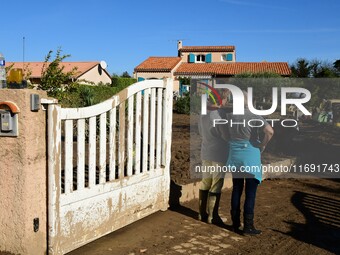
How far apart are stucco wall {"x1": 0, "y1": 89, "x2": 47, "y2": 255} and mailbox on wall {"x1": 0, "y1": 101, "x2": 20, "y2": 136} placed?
0.14 feet

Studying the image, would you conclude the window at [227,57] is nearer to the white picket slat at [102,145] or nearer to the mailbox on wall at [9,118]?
the white picket slat at [102,145]

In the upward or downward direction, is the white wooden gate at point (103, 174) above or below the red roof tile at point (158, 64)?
below

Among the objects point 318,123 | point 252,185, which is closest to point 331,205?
point 252,185

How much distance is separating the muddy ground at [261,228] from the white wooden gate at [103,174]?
213 millimetres

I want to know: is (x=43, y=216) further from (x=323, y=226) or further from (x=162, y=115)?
(x=323, y=226)

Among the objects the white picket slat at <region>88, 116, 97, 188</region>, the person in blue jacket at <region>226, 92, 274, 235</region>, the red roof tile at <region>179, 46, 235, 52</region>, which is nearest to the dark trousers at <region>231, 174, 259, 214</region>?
the person in blue jacket at <region>226, 92, 274, 235</region>

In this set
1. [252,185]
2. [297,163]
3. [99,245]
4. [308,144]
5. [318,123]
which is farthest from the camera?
[318,123]

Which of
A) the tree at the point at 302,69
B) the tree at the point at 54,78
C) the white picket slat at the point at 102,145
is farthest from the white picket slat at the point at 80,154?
the tree at the point at 302,69

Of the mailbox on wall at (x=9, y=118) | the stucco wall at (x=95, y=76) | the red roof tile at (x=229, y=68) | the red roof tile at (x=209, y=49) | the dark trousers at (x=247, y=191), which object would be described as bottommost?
the dark trousers at (x=247, y=191)

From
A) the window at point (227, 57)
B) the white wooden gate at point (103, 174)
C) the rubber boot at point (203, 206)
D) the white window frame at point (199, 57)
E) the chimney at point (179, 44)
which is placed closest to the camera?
the white wooden gate at point (103, 174)

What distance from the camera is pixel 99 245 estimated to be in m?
4.82

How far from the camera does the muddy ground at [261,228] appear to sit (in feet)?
16.0

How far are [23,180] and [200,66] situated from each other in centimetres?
4787

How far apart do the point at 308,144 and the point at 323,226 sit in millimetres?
7527
